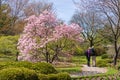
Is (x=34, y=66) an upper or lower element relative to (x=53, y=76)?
upper

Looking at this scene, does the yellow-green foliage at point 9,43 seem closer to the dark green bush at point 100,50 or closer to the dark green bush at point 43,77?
the dark green bush at point 43,77

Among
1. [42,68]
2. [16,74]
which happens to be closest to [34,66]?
[42,68]

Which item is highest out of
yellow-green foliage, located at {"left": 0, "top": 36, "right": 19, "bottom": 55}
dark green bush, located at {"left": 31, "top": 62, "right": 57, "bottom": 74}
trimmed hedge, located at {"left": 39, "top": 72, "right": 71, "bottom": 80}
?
dark green bush, located at {"left": 31, "top": 62, "right": 57, "bottom": 74}

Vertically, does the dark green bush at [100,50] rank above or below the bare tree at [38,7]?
below

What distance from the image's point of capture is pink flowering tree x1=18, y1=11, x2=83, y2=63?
21.3 meters

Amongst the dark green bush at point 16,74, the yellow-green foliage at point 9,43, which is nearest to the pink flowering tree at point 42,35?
the yellow-green foliage at point 9,43

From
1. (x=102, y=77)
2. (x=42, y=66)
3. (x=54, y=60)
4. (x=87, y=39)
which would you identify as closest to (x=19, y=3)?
(x=87, y=39)

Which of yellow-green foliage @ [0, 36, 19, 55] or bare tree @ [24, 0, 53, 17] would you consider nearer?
yellow-green foliage @ [0, 36, 19, 55]

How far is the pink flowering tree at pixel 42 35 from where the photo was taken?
840 inches

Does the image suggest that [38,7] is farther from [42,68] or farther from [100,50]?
[42,68]

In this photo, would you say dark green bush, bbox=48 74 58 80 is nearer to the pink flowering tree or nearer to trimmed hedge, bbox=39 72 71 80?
trimmed hedge, bbox=39 72 71 80

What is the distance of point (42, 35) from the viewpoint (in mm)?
21672

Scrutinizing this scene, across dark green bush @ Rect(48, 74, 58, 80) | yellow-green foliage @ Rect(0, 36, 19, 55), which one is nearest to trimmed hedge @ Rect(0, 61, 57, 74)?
dark green bush @ Rect(48, 74, 58, 80)

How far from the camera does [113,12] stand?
28625mm
